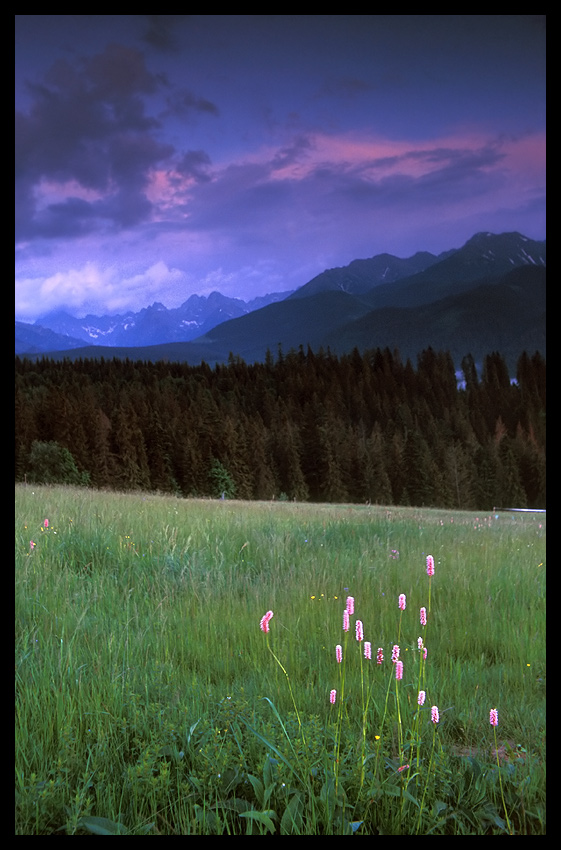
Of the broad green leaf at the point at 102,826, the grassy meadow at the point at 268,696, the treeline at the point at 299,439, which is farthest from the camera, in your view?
the treeline at the point at 299,439

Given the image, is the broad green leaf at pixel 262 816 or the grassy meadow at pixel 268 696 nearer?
the broad green leaf at pixel 262 816

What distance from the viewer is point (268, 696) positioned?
2939mm

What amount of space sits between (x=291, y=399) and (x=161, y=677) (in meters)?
112

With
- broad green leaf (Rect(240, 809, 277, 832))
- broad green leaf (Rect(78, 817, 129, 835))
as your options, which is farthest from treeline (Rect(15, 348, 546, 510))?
broad green leaf (Rect(240, 809, 277, 832))

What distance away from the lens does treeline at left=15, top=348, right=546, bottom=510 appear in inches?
2995

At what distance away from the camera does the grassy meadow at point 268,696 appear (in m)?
2.02

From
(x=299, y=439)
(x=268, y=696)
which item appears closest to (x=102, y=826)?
(x=268, y=696)

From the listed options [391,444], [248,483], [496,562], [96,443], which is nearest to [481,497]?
[391,444]

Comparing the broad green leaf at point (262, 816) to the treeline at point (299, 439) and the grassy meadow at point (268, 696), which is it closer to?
the grassy meadow at point (268, 696)

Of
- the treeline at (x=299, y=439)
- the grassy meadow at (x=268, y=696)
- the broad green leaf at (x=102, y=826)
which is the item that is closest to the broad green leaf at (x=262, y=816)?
the grassy meadow at (x=268, y=696)

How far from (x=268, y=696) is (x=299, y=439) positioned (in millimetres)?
92388

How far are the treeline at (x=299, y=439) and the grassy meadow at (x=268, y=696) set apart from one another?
170 feet

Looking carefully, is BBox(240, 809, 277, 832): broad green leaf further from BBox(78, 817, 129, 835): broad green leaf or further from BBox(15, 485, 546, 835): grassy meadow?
BBox(78, 817, 129, 835): broad green leaf

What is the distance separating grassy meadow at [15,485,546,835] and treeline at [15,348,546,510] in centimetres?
5174
